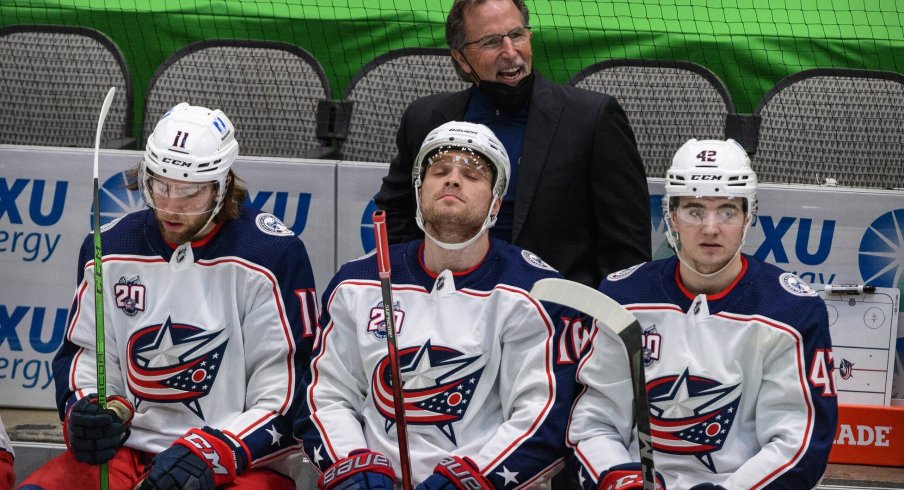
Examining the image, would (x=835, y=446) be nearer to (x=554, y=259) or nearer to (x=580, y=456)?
(x=554, y=259)

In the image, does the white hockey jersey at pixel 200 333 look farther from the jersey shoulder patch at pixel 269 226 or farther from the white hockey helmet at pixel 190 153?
the white hockey helmet at pixel 190 153

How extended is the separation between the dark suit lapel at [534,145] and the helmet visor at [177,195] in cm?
84

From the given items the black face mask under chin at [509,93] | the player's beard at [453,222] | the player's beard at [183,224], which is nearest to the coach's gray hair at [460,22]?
the black face mask under chin at [509,93]

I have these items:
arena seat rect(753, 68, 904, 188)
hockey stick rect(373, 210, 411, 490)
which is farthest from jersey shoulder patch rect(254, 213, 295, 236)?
arena seat rect(753, 68, 904, 188)

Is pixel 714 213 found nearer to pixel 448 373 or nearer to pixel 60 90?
pixel 448 373

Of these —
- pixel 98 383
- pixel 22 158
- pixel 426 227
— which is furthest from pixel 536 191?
pixel 22 158

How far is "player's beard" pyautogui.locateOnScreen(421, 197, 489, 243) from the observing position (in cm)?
297

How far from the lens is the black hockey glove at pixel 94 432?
9.45 ft

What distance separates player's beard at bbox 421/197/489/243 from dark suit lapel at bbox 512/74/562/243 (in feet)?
1.30

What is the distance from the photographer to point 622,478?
8.85 feet

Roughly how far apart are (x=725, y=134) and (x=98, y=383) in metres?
2.51

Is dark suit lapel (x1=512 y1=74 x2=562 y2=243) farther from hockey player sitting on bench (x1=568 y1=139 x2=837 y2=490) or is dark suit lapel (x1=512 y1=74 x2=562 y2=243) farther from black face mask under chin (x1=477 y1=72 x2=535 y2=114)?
hockey player sitting on bench (x1=568 y1=139 x2=837 y2=490)

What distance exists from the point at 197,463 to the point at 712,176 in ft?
4.50

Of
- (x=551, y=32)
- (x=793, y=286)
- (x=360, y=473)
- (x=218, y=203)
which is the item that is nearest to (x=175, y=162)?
(x=218, y=203)
